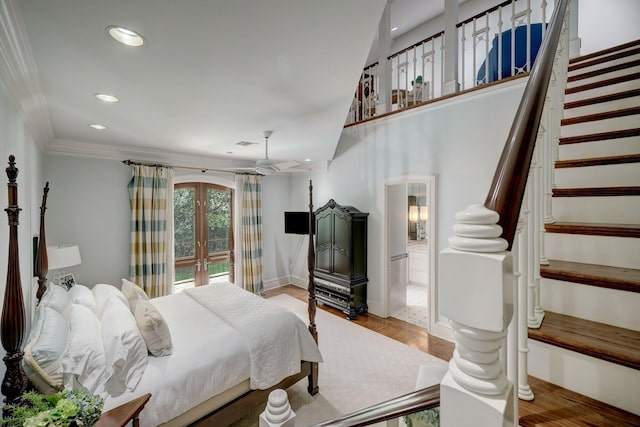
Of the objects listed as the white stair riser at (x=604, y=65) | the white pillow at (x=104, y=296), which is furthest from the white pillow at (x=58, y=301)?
the white stair riser at (x=604, y=65)

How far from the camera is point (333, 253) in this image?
14.2 ft

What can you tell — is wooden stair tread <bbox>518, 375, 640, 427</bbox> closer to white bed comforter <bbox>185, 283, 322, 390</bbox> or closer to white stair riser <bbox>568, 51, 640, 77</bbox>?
white bed comforter <bbox>185, 283, 322, 390</bbox>

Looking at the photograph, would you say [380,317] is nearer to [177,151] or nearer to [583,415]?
[583,415]

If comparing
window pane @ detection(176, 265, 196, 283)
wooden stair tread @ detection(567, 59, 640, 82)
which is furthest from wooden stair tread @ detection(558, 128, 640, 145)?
window pane @ detection(176, 265, 196, 283)

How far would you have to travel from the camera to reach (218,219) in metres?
5.00

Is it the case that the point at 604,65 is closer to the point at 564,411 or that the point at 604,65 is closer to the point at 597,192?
the point at 597,192

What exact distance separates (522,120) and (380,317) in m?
3.84

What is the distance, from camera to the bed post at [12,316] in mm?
1052

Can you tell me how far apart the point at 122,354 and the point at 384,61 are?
4.26m

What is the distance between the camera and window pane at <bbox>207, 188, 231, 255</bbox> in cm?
489

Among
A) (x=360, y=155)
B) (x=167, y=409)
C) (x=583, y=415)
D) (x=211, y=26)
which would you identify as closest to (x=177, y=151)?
(x=360, y=155)

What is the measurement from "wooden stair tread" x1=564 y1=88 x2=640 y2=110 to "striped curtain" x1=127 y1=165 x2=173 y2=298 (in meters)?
4.68

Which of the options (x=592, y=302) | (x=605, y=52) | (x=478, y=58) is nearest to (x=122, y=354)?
(x=592, y=302)

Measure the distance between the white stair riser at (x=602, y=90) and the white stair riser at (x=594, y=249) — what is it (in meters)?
1.49
